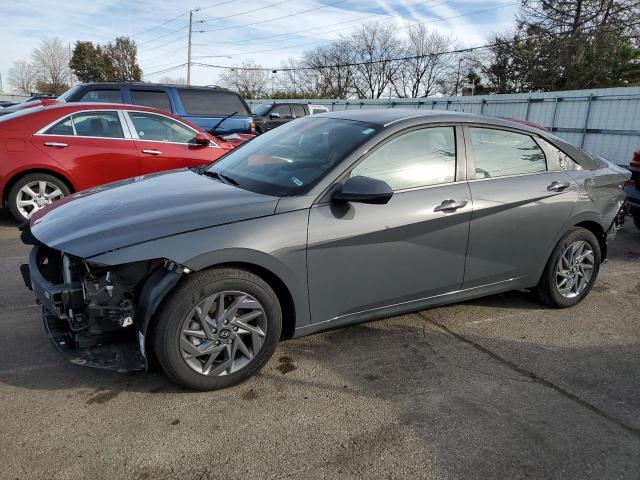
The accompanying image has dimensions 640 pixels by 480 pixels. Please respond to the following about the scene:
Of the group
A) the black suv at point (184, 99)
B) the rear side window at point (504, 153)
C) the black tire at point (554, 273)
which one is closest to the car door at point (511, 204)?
the rear side window at point (504, 153)

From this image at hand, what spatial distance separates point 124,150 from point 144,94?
3172 mm

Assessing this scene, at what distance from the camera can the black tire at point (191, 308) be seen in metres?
2.62

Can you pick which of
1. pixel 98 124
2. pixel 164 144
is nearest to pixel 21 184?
pixel 98 124

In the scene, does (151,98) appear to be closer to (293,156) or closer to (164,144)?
(164,144)

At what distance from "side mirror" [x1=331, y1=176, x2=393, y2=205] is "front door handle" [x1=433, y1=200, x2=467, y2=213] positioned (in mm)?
542

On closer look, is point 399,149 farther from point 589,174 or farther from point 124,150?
point 124,150

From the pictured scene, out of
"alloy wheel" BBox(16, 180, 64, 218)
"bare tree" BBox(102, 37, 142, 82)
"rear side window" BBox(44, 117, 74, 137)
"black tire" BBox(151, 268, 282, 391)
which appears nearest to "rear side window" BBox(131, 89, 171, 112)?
"rear side window" BBox(44, 117, 74, 137)

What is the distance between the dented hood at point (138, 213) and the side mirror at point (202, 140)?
3736mm

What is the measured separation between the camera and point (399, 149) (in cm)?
339

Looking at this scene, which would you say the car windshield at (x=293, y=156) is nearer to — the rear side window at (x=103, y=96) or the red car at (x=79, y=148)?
the red car at (x=79, y=148)

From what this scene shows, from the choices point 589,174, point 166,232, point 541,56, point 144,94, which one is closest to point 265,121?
point 144,94

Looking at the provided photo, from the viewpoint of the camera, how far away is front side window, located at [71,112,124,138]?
6.53 metres

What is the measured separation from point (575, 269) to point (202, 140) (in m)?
5.03

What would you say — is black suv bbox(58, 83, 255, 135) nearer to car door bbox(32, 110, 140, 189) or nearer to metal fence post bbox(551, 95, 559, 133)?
car door bbox(32, 110, 140, 189)
